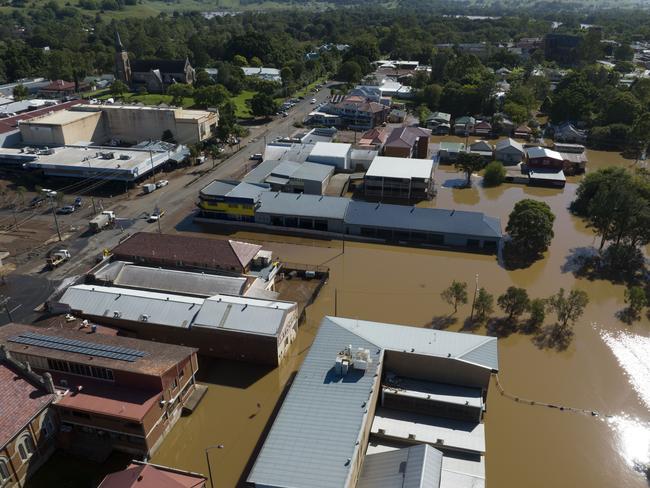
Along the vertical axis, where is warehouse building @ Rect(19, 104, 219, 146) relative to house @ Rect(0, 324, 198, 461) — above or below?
above

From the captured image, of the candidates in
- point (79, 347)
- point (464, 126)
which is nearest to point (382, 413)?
point (79, 347)

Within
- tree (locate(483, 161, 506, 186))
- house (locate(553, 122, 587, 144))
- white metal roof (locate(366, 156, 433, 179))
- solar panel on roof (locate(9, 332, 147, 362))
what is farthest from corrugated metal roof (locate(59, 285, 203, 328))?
house (locate(553, 122, 587, 144))

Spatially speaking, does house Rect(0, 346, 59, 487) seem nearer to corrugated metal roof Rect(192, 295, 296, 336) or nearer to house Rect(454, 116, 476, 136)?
corrugated metal roof Rect(192, 295, 296, 336)

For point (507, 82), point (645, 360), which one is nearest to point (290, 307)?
point (645, 360)

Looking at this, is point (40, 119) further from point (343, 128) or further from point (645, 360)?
point (645, 360)

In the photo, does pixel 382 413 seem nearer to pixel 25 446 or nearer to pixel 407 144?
pixel 25 446

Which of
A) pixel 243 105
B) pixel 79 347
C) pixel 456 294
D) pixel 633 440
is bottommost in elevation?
pixel 633 440
